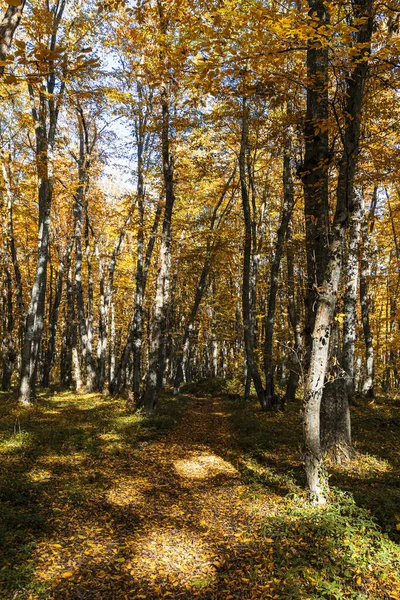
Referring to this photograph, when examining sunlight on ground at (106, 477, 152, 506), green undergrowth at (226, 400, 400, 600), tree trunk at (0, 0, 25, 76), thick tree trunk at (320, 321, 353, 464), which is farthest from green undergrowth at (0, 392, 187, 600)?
tree trunk at (0, 0, 25, 76)

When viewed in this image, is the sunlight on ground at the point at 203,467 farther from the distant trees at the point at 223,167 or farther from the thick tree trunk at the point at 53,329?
the thick tree trunk at the point at 53,329

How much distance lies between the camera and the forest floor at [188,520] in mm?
4086

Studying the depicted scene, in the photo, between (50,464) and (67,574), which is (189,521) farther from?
(50,464)

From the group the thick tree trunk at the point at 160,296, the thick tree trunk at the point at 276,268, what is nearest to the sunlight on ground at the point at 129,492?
the thick tree trunk at the point at 160,296

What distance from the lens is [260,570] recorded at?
432 cm

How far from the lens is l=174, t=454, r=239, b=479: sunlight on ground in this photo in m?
7.63

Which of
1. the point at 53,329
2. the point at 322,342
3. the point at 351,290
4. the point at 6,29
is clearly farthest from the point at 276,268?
the point at 53,329

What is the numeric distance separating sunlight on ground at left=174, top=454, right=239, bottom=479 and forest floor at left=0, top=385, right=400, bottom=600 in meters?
0.02

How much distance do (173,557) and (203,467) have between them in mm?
3406

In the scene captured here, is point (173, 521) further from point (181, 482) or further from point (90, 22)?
point (90, 22)

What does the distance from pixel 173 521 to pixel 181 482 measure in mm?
1635

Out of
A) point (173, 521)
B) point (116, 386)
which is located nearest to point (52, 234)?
point (116, 386)

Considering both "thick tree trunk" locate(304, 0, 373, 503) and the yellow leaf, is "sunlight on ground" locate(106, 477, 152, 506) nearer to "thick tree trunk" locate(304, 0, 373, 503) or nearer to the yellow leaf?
the yellow leaf

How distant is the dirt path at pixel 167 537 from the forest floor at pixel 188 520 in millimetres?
18
